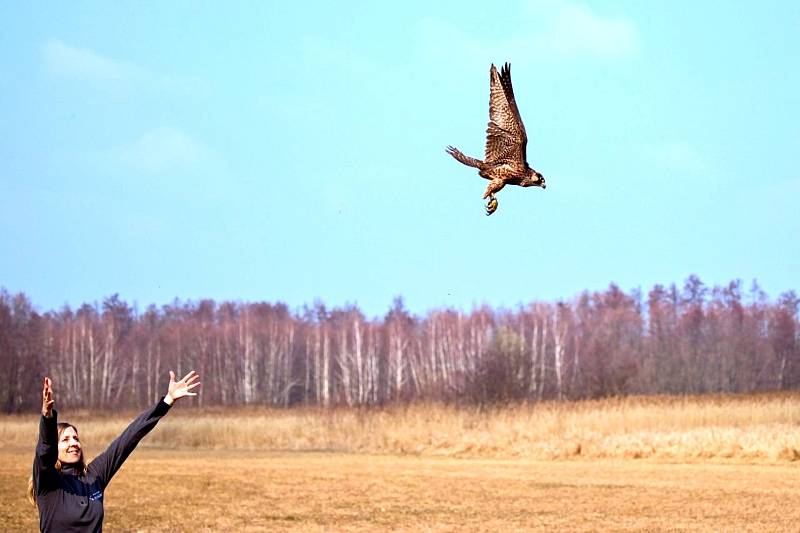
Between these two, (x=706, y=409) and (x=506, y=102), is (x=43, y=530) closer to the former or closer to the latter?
(x=506, y=102)

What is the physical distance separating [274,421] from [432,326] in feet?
145

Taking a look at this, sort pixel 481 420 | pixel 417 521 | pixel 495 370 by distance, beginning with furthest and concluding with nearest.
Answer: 1. pixel 495 370
2. pixel 481 420
3. pixel 417 521

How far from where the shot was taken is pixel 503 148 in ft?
18.9

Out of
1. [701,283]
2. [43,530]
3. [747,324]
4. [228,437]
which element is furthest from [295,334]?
Result: [43,530]

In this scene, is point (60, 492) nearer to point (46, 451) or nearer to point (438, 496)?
point (46, 451)

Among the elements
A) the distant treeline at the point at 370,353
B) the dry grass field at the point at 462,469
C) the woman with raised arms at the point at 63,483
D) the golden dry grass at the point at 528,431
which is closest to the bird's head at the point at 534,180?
the woman with raised arms at the point at 63,483

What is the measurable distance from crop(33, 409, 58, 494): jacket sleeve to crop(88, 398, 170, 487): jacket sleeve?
1.40 feet

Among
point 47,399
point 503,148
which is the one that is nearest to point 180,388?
point 47,399

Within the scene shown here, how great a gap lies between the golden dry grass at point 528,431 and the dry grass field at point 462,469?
5 centimetres

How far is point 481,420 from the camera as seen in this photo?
3325 centimetres

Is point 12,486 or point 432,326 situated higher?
point 432,326

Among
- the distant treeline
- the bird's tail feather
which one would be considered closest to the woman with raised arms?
the bird's tail feather

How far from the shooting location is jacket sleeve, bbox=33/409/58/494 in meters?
6.10

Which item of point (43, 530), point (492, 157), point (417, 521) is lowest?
point (417, 521)
